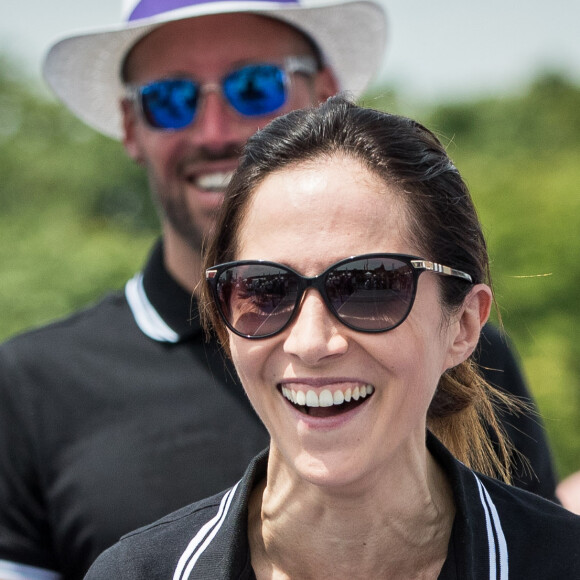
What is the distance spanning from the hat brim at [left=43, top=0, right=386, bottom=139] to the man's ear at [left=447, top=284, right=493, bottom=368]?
1.37m

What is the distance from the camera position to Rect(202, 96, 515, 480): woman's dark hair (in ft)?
6.57

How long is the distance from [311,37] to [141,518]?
169cm

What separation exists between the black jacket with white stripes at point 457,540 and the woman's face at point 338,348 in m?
0.21

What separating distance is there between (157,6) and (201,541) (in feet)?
6.04

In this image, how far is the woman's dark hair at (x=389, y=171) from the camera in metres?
2.00

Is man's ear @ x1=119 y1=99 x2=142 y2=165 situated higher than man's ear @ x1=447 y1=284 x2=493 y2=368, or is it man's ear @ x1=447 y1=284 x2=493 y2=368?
man's ear @ x1=119 y1=99 x2=142 y2=165

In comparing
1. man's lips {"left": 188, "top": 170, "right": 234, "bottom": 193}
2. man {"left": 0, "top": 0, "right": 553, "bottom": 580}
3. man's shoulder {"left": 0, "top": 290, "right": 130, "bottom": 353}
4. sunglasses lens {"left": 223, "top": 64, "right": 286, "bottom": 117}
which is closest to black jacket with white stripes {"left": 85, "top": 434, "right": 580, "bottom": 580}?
man {"left": 0, "top": 0, "right": 553, "bottom": 580}

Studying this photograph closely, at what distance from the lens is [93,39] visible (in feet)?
10.9

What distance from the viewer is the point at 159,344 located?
2885 mm

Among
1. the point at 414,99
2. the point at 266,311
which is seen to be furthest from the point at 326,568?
the point at 414,99

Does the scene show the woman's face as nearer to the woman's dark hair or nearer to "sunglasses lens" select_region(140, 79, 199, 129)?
the woman's dark hair

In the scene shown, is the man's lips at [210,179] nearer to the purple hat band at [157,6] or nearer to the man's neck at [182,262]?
the man's neck at [182,262]

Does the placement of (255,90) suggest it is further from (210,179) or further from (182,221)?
(182,221)

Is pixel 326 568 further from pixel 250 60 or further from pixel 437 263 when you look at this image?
pixel 250 60
